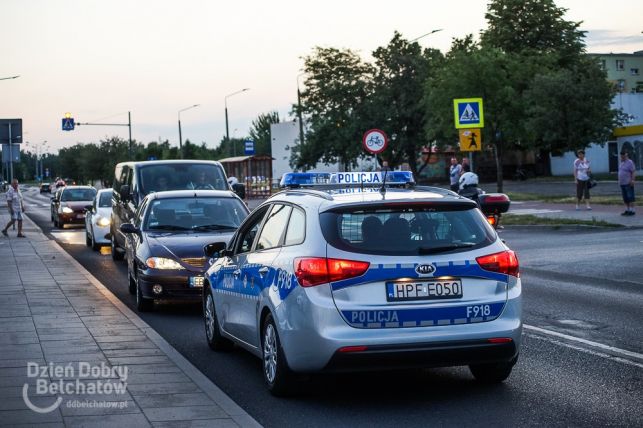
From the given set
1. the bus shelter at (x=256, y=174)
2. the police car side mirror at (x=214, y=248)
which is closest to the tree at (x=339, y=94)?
the bus shelter at (x=256, y=174)

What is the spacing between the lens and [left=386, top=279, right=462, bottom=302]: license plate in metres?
7.21

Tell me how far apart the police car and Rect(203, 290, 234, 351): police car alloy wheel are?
6.49ft

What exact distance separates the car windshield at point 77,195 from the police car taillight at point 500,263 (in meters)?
33.0

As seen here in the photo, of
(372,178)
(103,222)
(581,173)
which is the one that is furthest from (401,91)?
(372,178)

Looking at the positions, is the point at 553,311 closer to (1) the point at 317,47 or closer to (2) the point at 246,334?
(2) the point at 246,334

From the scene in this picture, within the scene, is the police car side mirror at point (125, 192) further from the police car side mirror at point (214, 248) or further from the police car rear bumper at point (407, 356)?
the police car rear bumper at point (407, 356)

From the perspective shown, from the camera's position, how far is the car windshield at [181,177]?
21125 millimetres

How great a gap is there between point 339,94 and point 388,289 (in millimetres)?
55960

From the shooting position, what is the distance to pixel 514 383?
8.11 meters

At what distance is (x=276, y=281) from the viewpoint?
306 inches

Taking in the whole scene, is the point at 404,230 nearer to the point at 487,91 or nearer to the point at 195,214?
the point at 195,214

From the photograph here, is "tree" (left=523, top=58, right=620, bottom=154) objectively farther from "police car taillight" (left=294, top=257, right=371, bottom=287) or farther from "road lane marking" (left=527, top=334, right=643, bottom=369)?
"police car taillight" (left=294, top=257, right=371, bottom=287)

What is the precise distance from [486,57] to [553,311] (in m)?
39.5

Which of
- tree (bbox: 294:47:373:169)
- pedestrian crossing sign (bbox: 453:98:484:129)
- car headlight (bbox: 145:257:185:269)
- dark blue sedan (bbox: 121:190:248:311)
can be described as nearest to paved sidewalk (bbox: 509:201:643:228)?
pedestrian crossing sign (bbox: 453:98:484:129)
